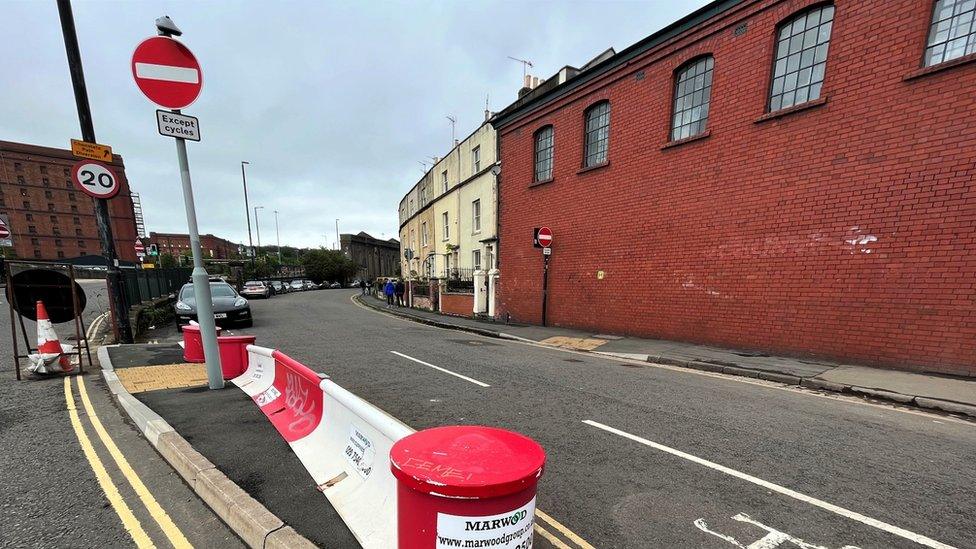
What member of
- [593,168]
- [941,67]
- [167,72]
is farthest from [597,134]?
[167,72]

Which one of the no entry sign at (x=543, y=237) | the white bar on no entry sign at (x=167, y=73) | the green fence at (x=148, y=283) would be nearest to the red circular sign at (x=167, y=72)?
the white bar on no entry sign at (x=167, y=73)

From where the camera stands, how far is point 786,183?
316 inches

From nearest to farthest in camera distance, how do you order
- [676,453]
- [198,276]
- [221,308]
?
[676,453]
[198,276]
[221,308]

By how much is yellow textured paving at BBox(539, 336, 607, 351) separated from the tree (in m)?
67.2

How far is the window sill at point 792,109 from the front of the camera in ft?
24.6

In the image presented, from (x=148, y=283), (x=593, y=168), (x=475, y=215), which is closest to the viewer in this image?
(x=593, y=168)

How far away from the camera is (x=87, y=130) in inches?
300

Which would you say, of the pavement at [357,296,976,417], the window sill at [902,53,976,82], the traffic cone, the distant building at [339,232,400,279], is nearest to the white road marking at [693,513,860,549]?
the pavement at [357,296,976,417]

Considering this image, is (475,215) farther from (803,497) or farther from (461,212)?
(803,497)

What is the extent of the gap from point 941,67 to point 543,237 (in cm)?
915

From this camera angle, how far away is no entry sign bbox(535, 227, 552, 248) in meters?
13.0

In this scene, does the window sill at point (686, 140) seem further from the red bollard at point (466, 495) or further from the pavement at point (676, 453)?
the red bollard at point (466, 495)

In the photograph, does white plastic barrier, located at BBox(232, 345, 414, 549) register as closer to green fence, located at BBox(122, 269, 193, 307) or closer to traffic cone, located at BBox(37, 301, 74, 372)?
traffic cone, located at BBox(37, 301, 74, 372)

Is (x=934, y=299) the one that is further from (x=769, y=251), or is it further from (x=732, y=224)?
(x=732, y=224)
